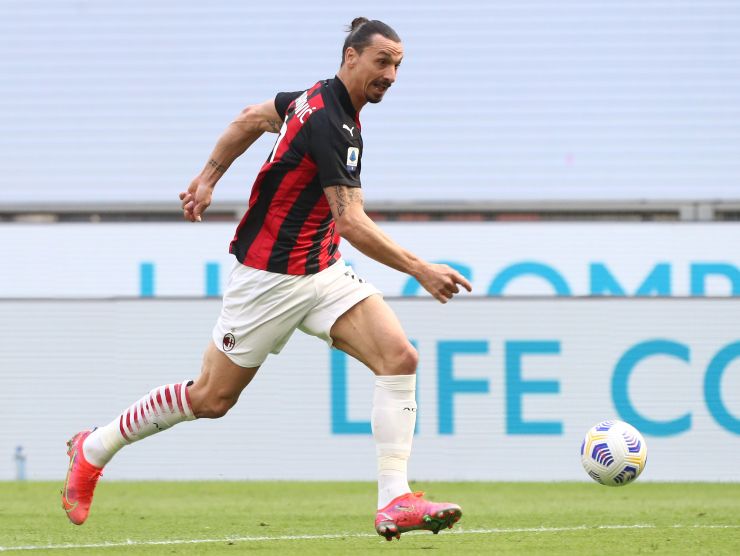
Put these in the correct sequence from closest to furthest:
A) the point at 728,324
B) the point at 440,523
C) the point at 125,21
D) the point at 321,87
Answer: the point at 440,523, the point at 321,87, the point at 728,324, the point at 125,21

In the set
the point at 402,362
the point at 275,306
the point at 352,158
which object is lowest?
the point at 402,362

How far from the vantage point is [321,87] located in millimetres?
6020

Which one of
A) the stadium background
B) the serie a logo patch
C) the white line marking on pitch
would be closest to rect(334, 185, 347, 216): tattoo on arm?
the serie a logo patch

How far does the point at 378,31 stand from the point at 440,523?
84.3 inches

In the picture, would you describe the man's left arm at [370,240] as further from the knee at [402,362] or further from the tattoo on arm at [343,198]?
the knee at [402,362]

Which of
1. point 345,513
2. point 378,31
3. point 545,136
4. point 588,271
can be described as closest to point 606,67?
point 545,136

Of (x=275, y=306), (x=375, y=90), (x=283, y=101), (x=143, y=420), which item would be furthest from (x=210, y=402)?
(x=375, y=90)

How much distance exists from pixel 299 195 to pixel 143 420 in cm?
135

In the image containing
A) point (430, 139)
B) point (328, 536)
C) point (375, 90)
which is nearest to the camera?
point (375, 90)

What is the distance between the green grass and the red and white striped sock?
0.47 m

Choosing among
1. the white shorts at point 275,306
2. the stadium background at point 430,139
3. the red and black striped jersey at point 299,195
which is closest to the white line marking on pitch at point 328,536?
the white shorts at point 275,306

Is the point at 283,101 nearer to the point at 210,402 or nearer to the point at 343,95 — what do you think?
the point at 343,95

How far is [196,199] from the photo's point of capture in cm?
658

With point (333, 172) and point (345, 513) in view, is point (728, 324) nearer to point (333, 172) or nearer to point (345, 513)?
point (345, 513)
